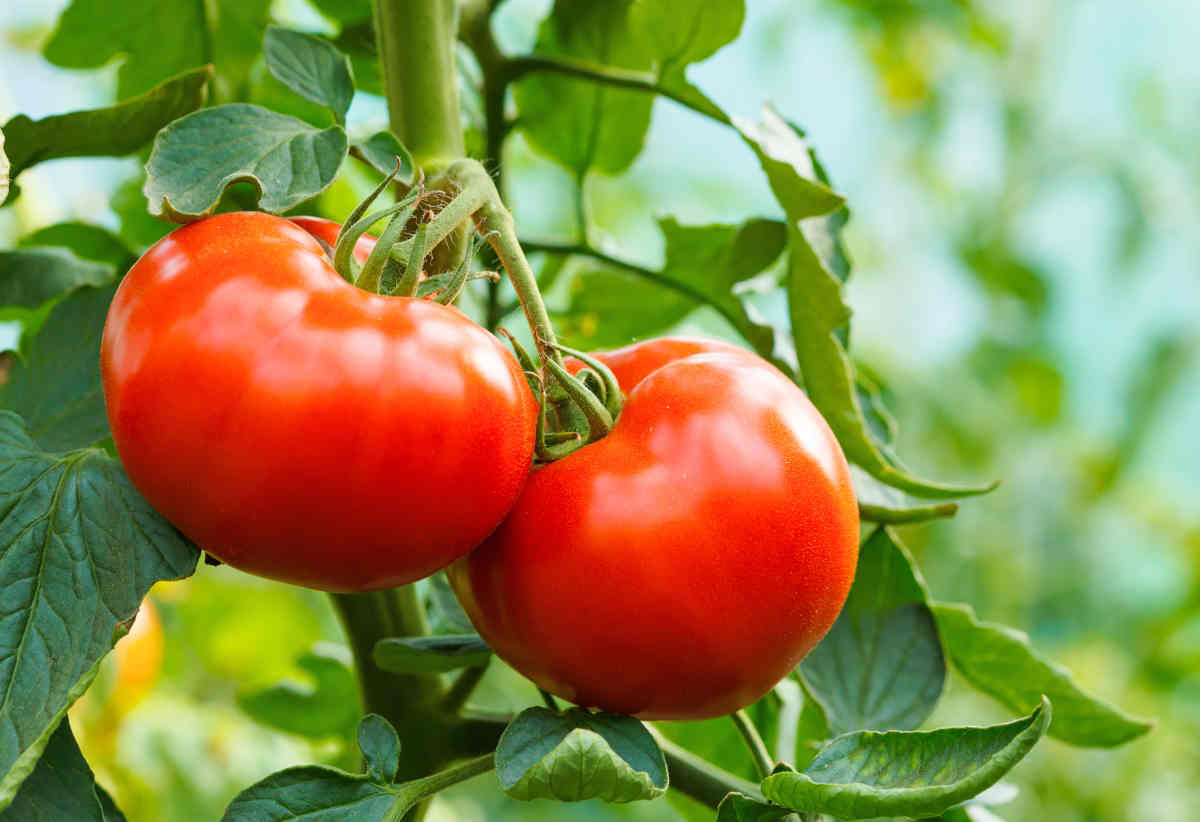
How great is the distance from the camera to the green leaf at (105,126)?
585 millimetres

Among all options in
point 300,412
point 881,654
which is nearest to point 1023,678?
point 881,654

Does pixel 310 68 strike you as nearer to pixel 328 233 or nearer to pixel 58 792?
pixel 328 233

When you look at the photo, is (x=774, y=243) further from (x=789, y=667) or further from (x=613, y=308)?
(x=789, y=667)

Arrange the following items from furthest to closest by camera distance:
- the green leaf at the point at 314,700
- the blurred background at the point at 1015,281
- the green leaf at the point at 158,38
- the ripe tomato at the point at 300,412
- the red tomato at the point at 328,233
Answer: the blurred background at the point at 1015,281
the green leaf at the point at 314,700
the green leaf at the point at 158,38
the red tomato at the point at 328,233
the ripe tomato at the point at 300,412

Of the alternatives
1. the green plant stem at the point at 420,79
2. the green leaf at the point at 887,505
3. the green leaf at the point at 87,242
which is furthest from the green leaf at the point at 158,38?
the green leaf at the point at 887,505

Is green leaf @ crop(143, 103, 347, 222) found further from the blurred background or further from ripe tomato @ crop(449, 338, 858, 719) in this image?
the blurred background

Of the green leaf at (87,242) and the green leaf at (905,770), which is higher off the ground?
the green leaf at (905,770)

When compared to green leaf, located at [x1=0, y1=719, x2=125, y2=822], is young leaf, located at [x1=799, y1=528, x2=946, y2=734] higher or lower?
lower

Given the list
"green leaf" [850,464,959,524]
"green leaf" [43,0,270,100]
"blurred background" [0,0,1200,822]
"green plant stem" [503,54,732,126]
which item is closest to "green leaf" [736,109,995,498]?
"green leaf" [850,464,959,524]

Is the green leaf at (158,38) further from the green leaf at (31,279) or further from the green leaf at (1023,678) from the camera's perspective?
the green leaf at (1023,678)

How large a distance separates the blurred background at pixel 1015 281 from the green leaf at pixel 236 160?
1166 millimetres

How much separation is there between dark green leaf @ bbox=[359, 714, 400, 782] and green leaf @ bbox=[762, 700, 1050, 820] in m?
0.16

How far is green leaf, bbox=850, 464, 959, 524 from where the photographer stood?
2.05 feet

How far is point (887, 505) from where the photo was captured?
63 cm
